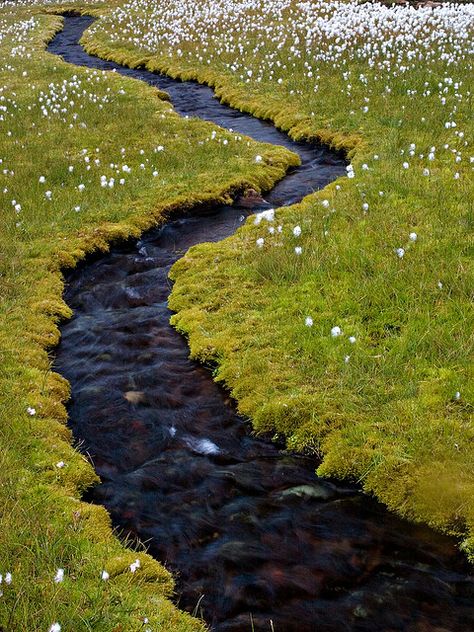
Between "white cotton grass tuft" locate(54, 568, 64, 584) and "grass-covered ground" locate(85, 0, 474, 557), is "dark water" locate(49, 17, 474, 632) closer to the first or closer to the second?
"grass-covered ground" locate(85, 0, 474, 557)

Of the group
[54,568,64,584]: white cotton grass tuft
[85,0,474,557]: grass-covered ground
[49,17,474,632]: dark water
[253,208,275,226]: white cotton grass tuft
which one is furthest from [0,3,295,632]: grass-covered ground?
[253,208,275,226]: white cotton grass tuft

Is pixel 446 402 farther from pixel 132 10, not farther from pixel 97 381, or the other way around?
pixel 132 10

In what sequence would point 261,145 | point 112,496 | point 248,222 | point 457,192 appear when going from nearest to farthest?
point 112,496, point 457,192, point 248,222, point 261,145

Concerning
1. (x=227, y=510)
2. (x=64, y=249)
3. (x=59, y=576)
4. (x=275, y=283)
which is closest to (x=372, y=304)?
(x=275, y=283)

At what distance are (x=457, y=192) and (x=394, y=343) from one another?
5.07m

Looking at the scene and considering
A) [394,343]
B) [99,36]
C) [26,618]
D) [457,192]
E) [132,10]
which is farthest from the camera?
[132,10]

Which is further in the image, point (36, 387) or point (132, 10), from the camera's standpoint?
point (132, 10)

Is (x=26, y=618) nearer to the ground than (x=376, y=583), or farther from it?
farther from it

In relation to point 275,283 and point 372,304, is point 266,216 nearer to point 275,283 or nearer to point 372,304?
point 275,283

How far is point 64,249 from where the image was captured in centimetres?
1275

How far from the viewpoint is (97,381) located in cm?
924

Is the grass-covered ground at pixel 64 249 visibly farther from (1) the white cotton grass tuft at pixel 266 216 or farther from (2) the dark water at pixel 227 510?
(1) the white cotton grass tuft at pixel 266 216

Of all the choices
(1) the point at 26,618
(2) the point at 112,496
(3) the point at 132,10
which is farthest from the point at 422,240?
(3) the point at 132,10

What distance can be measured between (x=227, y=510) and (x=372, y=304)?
13.6 ft
